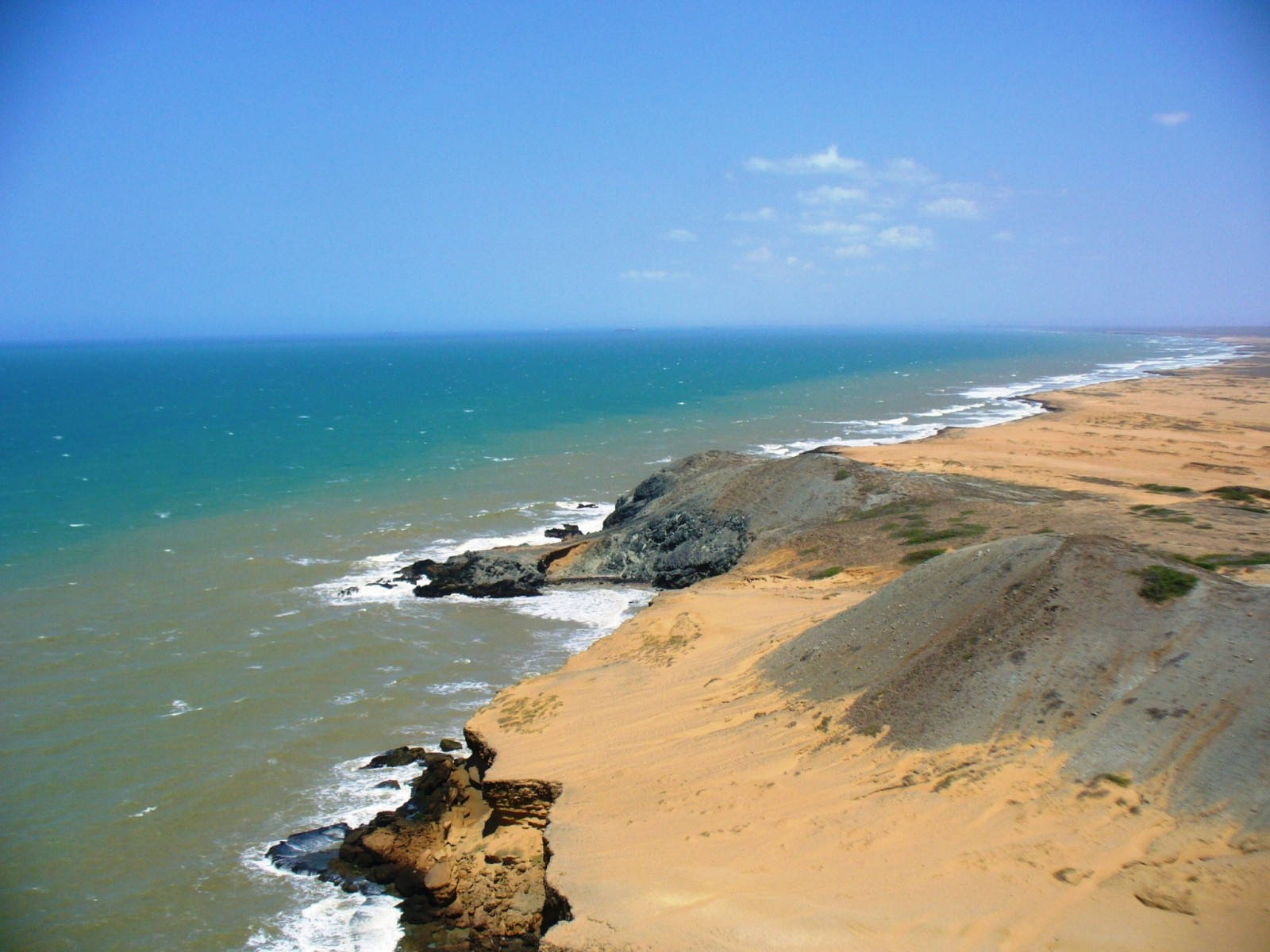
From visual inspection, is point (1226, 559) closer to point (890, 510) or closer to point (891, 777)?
point (890, 510)

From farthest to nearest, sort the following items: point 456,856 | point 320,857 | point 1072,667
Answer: point 320,857 < point 456,856 < point 1072,667

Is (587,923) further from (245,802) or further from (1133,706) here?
(245,802)

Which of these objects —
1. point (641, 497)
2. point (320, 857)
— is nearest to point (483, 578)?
point (641, 497)

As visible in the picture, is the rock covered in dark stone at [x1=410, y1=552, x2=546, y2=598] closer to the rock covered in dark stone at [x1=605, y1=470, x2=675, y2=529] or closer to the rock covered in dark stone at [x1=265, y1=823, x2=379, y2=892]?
the rock covered in dark stone at [x1=605, y1=470, x2=675, y2=529]

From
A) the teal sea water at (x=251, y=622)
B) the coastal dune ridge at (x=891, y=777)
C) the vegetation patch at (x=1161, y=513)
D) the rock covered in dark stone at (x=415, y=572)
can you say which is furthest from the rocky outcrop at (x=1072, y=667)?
the rock covered in dark stone at (x=415, y=572)

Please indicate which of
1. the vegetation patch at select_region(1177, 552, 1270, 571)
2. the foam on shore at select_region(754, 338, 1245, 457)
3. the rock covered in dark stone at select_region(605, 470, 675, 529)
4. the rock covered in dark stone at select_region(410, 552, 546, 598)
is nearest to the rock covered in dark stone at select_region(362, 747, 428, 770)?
the rock covered in dark stone at select_region(410, 552, 546, 598)

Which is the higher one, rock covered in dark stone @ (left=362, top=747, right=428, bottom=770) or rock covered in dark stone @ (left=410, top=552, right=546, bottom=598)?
rock covered in dark stone @ (left=410, top=552, right=546, bottom=598)
